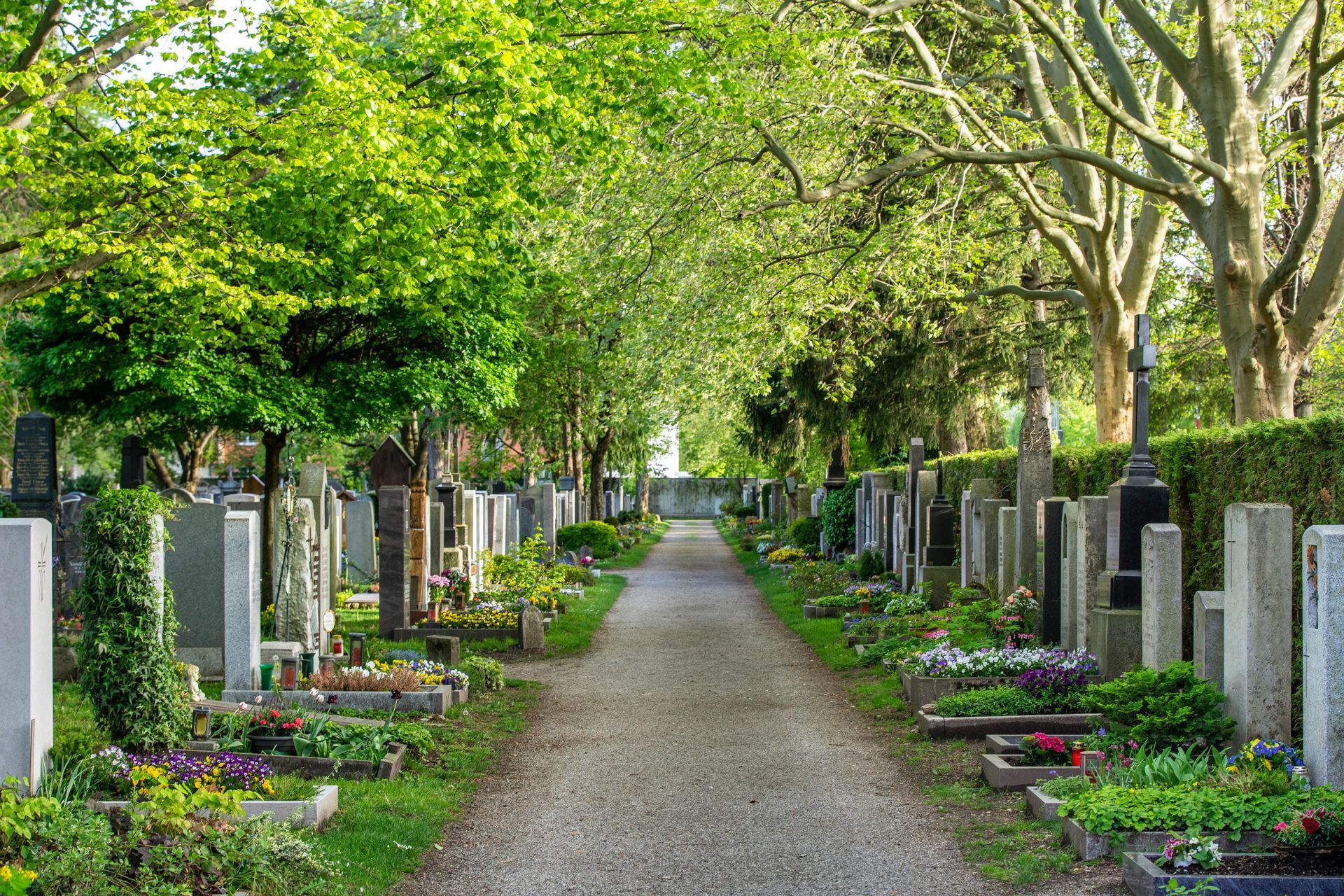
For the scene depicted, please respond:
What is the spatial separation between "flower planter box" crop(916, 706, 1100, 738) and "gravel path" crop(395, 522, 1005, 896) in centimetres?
43

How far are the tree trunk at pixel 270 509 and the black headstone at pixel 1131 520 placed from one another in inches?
437

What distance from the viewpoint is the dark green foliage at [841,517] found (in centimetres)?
2420

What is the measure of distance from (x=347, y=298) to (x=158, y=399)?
4.06 metres

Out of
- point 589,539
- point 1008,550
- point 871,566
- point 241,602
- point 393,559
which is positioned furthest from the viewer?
point 589,539

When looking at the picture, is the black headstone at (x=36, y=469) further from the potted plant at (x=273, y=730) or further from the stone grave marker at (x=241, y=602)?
the potted plant at (x=273, y=730)

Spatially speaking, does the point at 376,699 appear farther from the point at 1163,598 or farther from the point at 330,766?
the point at 1163,598

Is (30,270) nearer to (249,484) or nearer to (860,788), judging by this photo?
(860,788)

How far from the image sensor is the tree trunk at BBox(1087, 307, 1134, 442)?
1530cm

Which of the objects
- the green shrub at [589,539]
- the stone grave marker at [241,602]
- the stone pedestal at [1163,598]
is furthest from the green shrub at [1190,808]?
the green shrub at [589,539]

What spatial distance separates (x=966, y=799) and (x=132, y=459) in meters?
14.3

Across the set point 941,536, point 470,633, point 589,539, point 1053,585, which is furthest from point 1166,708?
point 589,539

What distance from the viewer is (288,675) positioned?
379 inches

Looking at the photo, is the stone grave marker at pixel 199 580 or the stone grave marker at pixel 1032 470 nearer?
the stone grave marker at pixel 199 580

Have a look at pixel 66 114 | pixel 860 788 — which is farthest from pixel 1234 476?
pixel 66 114
